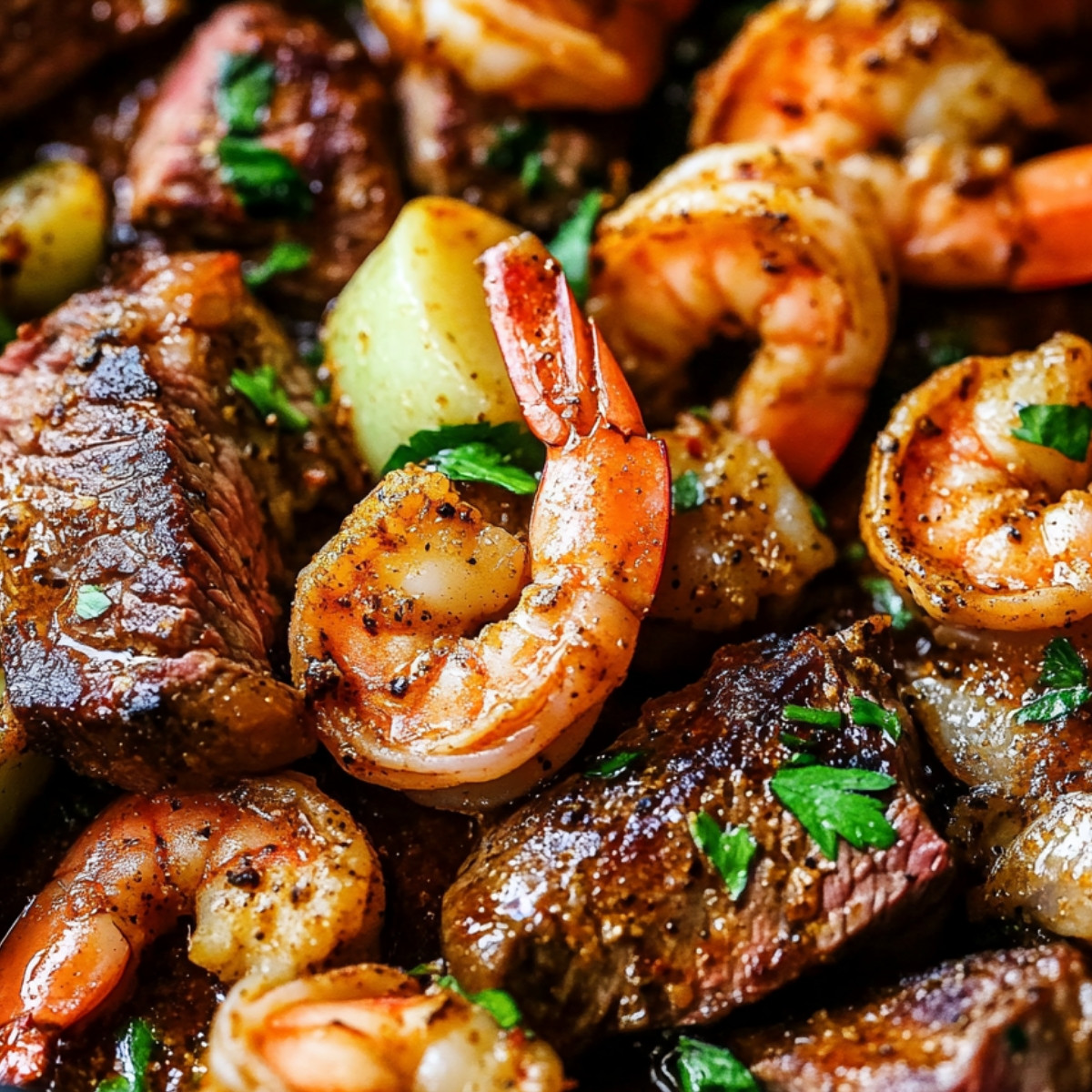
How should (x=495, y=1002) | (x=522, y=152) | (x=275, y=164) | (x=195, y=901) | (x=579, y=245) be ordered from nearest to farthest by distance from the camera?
(x=495, y=1002) → (x=195, y=901) → (x=579, y=245) → (x=275, y=164) → (x=522, y=152)

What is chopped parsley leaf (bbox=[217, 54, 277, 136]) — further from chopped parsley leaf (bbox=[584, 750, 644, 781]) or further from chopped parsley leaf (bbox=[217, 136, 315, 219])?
chopped parsley leaf (bbox=[584, 750, 644, 781])

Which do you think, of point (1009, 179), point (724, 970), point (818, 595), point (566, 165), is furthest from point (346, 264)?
point (724, 970)

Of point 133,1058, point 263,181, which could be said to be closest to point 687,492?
→ point 263,181

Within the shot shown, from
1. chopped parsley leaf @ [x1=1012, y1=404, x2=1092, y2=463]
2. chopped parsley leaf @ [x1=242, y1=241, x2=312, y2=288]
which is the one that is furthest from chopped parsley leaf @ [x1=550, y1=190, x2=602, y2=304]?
chopped parsley leaf @ [x1=1012, y1=404, x2=1092, y2=463]

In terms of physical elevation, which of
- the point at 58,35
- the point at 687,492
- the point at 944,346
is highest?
the point at 58,35

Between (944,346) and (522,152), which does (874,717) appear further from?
(522,152)

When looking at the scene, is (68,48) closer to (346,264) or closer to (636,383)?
(346,264)
